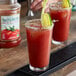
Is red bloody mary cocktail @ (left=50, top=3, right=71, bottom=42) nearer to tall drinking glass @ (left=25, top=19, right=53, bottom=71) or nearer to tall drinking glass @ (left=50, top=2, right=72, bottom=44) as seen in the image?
tall drinking glass @ (left=50, top=2, right=72, bottom=44)

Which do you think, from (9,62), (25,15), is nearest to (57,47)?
(9,62)

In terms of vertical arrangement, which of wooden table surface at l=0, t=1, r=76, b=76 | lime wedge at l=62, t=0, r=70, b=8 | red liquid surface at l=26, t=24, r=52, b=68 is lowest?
wooden table surface at l=0, t=1, r=76, b=76

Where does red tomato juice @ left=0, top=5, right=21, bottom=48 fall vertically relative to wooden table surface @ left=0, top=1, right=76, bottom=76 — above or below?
above

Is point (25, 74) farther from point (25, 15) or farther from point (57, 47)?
point (25, 15)

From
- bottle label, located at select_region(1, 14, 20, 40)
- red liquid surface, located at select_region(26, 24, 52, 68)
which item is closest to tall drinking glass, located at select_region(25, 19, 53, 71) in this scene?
red liquid surface, located at select_region(26, 24, 52, 68)

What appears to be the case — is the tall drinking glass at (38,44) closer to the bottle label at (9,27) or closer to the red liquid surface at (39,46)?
the red liquid surface at (39,46)

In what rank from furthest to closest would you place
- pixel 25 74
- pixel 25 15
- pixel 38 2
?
1. pixel 38 2
2. pixel 25 15
3. pixel 25 74

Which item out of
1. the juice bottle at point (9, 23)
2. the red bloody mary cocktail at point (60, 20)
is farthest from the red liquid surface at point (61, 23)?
the juice bottle at point (9, 23)

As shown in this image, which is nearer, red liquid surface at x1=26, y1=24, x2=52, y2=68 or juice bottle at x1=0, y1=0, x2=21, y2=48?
red liquid surface at x1=26, y1=24, x2=52, y2=68
